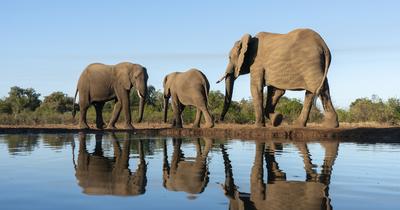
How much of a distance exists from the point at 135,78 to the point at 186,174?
1617 centimetres

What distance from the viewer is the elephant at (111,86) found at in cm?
2247

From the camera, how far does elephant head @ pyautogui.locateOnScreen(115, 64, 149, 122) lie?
2242 cm

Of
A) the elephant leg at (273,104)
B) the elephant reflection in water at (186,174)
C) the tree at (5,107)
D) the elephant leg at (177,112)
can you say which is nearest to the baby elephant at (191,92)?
the elephant leg at (177,112)

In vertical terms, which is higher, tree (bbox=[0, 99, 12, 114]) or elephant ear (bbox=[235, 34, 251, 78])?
elephant ear (bbox=[235, 34, 251, 78])

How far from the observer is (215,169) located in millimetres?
7258

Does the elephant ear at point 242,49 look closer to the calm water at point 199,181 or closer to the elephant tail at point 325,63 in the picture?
the elephant tail at point 325,63

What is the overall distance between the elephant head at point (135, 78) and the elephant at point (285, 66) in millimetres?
4779

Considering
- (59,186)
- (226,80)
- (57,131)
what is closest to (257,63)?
(226,80)

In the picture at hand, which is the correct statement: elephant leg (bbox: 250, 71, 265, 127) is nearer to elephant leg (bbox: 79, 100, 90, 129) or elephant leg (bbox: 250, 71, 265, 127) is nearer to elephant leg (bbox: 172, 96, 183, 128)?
elephant leg (bbox: 172, 96, 183, 128)

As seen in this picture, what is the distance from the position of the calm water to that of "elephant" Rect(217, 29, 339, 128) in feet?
24.4

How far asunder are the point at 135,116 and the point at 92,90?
44.3 ft

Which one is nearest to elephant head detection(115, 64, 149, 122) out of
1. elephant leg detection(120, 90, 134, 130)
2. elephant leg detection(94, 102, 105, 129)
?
elephant leg detection(120, 90, 134, 130)

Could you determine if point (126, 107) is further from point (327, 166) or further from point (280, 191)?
point (280, 191)

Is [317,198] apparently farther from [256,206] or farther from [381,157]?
[381,157]
